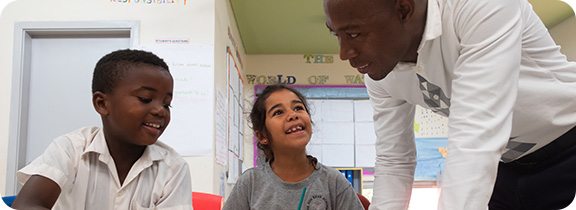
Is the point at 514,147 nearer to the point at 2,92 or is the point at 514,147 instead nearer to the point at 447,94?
the point at 447,94

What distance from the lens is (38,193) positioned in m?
0.94

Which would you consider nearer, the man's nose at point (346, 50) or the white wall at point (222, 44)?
the man's nose at point (346, 50)

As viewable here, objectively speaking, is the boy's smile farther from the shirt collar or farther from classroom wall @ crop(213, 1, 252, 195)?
classroom wall @ crop(213, 1, 252, 195)

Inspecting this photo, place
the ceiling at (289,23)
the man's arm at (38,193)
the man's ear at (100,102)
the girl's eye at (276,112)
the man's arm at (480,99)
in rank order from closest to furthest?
1. the man's arm at (480,99)
2. the man's arm at (38,193)
3. the man's ear at (100,102)
4. the girl's eye at (276,112)
5. the ceiling at (289,23)

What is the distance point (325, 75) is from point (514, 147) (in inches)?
176

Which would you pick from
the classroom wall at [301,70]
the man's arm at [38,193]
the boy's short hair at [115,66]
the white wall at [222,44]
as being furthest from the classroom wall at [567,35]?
the man's arm at [38,193]

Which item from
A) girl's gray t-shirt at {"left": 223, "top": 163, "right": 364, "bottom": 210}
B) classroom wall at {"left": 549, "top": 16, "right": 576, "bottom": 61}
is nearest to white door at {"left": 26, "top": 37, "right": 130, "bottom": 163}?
girl's gray t-shirt at {"left": 223, "top": 163, "right": 364, "bottom": 210}

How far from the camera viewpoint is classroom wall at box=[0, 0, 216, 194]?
109 inches

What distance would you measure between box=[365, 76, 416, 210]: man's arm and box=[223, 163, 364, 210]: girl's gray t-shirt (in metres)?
0.26

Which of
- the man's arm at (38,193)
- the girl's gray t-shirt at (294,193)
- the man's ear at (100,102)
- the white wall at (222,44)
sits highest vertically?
the white wall at (222,44)

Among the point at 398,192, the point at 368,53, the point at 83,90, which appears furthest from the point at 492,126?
the point at 83,90

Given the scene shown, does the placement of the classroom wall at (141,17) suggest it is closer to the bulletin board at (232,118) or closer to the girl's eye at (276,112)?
the bulletin board at (232,118)

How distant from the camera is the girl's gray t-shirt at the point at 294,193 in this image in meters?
1.23

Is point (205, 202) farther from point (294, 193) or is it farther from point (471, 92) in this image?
point (471, 92)
